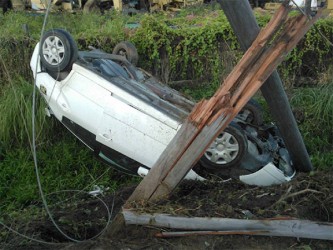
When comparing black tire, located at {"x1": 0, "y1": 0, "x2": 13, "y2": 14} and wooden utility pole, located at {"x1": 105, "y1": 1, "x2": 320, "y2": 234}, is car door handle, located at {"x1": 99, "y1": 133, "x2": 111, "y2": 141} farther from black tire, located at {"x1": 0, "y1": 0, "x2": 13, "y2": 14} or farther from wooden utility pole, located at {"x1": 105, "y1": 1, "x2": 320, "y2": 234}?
black tire, located at {"x1": 0, "y1": 0, "x2": 13, "y2": 14}

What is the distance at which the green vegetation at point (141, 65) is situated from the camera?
538cm

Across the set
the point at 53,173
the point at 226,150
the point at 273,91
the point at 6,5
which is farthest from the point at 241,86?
the point at 6,5

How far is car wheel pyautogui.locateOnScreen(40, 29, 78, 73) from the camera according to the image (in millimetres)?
5289

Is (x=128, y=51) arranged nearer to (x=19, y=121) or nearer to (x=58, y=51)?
(x=58, y=51)

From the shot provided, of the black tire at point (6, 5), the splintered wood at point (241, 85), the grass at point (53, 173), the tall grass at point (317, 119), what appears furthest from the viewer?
the black tire at point (6, 5)

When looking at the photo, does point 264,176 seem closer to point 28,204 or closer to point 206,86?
point 28,204

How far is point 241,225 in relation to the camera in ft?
10.2

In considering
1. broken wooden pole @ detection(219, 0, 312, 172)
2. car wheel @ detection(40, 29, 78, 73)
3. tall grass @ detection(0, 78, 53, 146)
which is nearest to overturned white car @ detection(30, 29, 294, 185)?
car wheel @ detection(40, 29, 78, 73)

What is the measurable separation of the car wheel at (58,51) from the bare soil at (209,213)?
6.25ft

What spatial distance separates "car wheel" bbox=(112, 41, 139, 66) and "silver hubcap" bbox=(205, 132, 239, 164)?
2687 millimetres

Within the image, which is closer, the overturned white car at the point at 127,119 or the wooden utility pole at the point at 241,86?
the wooden utility pole at the point at 241,86

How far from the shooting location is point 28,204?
4.82 m

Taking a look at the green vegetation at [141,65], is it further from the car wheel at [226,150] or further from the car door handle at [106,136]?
the car wheel at [226,150]

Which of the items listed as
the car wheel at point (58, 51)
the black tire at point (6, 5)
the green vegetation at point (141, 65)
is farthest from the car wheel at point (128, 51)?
the black tire at point (6, 5)
